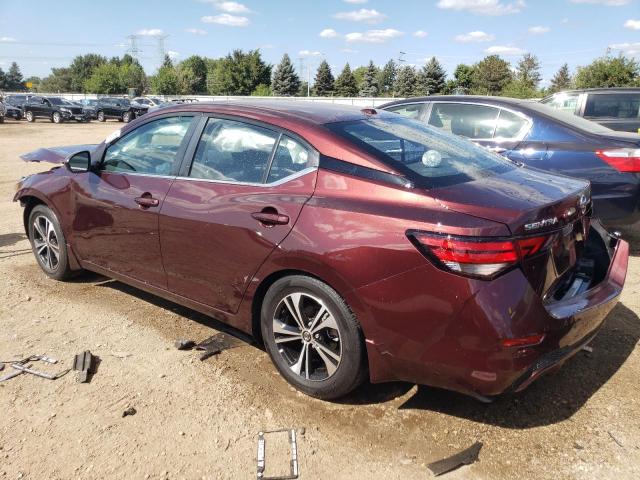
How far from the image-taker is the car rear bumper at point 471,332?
2340 millimetres

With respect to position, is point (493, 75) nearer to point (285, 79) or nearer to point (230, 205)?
point (285, 79)

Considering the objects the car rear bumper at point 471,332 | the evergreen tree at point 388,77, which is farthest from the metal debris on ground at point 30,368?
the evergreen tree at point 388,77

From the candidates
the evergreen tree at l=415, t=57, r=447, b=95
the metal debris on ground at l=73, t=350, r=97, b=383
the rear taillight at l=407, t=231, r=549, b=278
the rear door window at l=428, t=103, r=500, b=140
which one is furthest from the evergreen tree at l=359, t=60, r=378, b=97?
the rear taillight at l=407, t=231, r=549, b=278

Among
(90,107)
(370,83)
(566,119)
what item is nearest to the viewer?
(566,119)

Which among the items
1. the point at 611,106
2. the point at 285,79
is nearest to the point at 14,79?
the point at 285,79

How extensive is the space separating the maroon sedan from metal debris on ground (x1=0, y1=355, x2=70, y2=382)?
810mm

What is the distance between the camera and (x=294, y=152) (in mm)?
3057

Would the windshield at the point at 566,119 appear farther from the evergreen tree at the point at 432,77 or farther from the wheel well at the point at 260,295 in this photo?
the evergreen tree at the point at 432,77

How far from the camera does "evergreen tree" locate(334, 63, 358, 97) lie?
80000 millimetres

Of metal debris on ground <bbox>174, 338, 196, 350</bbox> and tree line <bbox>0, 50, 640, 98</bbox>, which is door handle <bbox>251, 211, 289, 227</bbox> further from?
tree line <bbox>0, 50, 640, 98</bbox>

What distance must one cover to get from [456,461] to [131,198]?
2.74m

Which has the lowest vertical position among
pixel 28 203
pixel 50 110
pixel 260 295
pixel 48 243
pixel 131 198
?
pixel 50 110

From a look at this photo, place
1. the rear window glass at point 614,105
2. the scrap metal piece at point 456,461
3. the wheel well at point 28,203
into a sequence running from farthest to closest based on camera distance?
the rear window glass at point 614,105 < the wheel well at point 28,203 < the scrap metal piece at point 456,461

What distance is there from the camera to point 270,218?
2.96 metres
